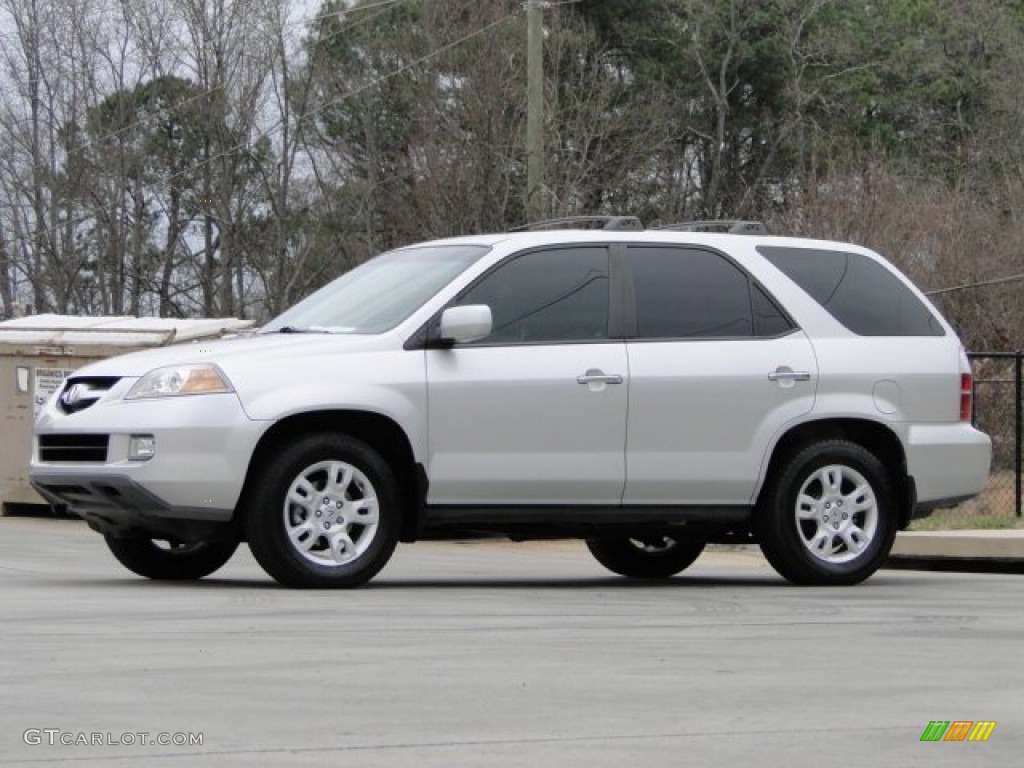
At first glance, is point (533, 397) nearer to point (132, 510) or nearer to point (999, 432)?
point (132, 510)

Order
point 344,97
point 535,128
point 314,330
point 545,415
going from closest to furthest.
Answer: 1. point 545,415
2. point 314,330
3. point 535,128
4. point 344,97

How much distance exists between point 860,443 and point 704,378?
123 cm

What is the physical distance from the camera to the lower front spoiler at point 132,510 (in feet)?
35.9

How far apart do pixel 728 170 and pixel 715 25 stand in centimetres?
336

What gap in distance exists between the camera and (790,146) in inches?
1992

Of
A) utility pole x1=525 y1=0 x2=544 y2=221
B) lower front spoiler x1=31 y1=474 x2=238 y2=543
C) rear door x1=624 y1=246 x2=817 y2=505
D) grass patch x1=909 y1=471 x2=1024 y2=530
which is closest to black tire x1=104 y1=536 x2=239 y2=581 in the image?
lower front spoiler x1=31 y1=474 x2=238 y2=543

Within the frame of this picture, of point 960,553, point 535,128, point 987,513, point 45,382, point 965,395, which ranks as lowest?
point 987,513

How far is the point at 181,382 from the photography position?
11008 mm

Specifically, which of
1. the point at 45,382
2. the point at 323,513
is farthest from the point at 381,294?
the point at 45,382

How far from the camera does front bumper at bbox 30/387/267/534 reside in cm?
1091

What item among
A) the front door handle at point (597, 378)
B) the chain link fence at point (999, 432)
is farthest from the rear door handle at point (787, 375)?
the chain link fence at point (999, 432)

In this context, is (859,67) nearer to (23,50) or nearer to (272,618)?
(23,50)

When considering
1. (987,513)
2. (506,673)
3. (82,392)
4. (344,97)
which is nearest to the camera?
(506,673)

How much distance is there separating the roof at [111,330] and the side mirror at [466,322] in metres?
11.0
